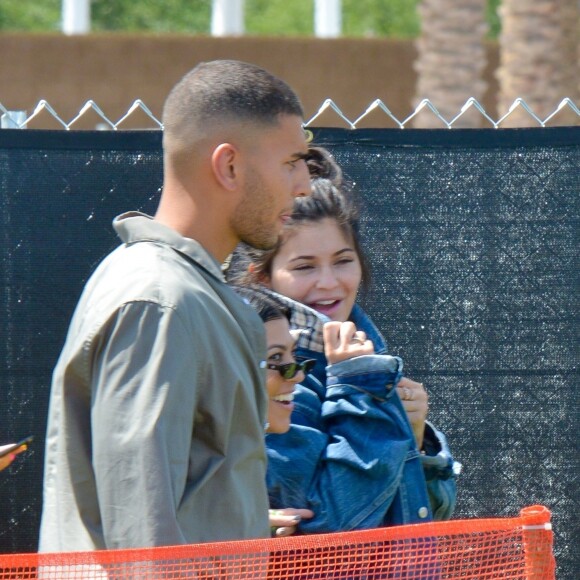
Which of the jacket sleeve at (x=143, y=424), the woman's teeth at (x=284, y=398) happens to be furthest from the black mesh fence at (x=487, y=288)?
the jacket sleeve at (x=143, y=424)

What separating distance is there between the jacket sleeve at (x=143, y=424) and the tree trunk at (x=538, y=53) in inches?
389

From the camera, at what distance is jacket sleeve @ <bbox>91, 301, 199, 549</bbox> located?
1.81 m

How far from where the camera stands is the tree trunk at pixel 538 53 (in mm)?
11398

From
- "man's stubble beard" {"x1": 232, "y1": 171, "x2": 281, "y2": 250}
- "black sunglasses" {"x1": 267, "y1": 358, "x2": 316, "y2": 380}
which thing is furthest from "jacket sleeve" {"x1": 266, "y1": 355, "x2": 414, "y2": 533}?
"man's stubble beard" {"x1": 232, "y1": 171, "x2": 281, "y2": 250}

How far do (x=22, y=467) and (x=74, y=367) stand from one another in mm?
1730

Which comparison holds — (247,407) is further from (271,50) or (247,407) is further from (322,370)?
(271,50)

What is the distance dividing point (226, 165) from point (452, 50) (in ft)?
36.2

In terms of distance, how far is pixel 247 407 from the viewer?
198 centimetres

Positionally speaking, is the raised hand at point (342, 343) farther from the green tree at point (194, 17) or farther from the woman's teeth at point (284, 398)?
the green tree at point (194, 17)

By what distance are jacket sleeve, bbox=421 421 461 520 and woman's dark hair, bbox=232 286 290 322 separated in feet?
1.73

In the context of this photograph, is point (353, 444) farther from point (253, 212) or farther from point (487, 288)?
point (487, 288)

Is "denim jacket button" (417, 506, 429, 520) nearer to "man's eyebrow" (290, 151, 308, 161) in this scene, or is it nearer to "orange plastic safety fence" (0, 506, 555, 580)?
"orange plastic safety fence" (0, 506, 555, 580)

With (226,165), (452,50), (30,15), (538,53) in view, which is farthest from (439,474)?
(30,15)

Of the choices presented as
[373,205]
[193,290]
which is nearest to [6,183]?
[373,205]
